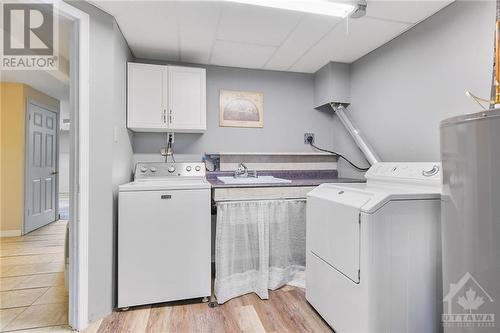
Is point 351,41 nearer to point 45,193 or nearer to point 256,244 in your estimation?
point 256,244

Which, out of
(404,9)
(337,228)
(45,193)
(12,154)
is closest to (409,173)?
(337,228)

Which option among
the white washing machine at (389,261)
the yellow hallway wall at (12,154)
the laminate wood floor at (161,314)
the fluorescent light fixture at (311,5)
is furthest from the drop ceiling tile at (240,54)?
the yellow hallway wall at (12,154)

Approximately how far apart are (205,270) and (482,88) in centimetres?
221

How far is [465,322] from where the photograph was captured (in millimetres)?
996

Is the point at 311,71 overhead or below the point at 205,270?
overhead

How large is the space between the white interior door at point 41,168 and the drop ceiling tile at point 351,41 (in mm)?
4041

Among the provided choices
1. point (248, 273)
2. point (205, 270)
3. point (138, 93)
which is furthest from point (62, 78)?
point (248, 273)

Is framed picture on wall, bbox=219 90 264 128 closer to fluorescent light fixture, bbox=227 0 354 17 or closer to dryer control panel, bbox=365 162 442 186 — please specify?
fluorescent light fixture, bbox=227 0 354 17

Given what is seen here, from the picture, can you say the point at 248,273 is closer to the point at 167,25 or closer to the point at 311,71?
the point at 167,25

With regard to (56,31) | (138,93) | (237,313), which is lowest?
(237,313)

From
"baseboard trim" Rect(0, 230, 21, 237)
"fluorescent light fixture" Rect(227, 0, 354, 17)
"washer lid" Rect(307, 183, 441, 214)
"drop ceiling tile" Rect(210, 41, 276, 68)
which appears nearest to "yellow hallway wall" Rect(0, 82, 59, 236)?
"baseboard trim" Rect(0, 230, 21, 237)

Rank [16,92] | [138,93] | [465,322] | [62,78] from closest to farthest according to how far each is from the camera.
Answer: [465,322], [138,93], [62,78], [16,92]

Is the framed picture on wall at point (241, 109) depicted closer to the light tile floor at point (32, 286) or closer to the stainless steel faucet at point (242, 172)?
the stainless steel faucet at point (242, 172)

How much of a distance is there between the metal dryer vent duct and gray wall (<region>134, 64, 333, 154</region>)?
0.92 ft
